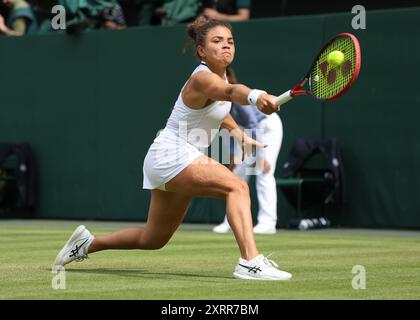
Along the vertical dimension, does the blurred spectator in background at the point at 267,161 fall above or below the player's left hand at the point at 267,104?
below

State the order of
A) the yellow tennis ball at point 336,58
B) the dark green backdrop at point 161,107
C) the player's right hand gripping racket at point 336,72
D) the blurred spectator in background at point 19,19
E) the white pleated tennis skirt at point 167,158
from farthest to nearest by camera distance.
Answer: the blurred spectator in background at point 19,19, the dark green backdrop at point 161,107, the white pleated tennis skirt at point 167,158, the yellow tennis ball at point 336,58, the player's right hand gripping racket at point 336,72

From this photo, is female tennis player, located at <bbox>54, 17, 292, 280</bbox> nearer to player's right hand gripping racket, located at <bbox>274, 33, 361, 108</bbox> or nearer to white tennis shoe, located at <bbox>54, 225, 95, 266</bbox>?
white tennis shoe, located at <bbox>54, 225, 95, 266</bbox>

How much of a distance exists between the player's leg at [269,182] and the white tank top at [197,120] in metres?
5.96

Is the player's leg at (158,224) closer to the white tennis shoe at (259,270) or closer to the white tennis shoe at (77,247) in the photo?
the white tennis shoe at (77,247)

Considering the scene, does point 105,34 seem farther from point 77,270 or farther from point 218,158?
point 77,270

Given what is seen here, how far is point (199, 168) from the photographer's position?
7594 mm

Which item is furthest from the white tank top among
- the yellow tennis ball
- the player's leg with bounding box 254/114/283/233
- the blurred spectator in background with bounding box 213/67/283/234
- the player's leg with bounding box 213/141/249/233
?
the player's leg with bounding box 254/114/283/233

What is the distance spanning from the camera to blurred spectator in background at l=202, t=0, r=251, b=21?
16109 mm

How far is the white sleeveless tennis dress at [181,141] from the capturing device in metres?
7.68

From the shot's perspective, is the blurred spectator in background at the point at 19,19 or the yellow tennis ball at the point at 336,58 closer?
the yellow tennis ball at the point at 336,58

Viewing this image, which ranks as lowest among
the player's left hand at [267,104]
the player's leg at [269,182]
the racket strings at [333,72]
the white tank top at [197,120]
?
the player's leg at [269,182]

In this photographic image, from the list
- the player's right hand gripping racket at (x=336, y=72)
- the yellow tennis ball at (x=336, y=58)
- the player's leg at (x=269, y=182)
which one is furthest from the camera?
the player's leg at (x=269, y=182)

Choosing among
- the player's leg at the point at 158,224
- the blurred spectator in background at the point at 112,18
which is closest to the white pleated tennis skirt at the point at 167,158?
the player's leg at the point at 158,224
